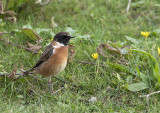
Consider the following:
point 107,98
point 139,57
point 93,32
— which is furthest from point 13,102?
point 93,32

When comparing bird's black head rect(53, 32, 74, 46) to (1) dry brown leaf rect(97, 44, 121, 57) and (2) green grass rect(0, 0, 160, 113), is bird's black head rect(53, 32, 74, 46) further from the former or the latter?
(1) dry brown leaf rect(97, 44, 121, 57)

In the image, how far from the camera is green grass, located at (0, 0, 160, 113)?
4.76 metres

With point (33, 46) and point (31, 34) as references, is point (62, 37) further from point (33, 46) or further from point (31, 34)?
point (31, 34)

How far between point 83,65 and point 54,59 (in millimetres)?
846

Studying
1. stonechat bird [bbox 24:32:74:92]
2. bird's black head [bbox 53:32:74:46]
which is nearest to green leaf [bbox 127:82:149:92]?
stonechat bird [bbox 24:32:74:92]

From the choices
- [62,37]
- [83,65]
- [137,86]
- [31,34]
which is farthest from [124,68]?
[31,34]

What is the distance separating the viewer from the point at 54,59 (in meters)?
5.06

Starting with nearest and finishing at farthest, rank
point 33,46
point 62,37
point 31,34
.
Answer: point 62,37
point 33,46
point 31,34

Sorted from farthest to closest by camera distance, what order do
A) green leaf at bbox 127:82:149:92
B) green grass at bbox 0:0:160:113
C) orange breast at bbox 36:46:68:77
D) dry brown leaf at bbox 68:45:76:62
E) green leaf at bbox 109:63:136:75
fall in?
dry brown leaf at bbox 68:45:76:62 < green leaf at bbox 109:63:136:75 < orange breast at bbox 36:46:68:77 < green leaf at bbox 127:82:149:92 < green grass at bbox 0:0:160:113

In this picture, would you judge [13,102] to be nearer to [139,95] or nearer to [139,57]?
[139,95]

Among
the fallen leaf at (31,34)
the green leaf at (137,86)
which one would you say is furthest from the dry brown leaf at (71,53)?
the green leaf at (137,86)

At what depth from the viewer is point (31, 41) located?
21.3 ft

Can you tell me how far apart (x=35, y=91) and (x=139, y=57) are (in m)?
2.05

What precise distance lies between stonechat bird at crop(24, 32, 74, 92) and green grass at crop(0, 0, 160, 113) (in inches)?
12.1
